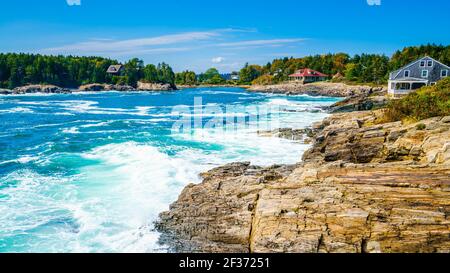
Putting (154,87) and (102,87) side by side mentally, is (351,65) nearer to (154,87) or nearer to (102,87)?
(154,87)

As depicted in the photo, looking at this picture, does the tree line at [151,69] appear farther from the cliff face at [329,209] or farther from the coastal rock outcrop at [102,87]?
the cliff face at [329,209]

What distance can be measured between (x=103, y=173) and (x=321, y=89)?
92.8 metres

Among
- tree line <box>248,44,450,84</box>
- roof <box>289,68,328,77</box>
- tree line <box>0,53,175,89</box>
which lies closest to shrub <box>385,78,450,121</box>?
tree line <box>248,44,450,84</box>

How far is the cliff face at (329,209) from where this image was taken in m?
10.9

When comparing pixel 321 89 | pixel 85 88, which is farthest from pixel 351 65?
pixel 85 88

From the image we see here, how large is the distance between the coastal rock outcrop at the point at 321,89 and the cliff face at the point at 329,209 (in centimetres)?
7310

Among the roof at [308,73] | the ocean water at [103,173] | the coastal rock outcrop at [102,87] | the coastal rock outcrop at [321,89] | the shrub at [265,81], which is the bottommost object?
the ocean water at [103,173]

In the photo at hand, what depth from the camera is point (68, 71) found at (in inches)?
5507

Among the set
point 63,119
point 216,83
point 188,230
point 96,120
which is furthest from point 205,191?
point 216,83

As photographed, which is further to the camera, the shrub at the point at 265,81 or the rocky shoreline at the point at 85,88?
the shrub at the point at 265,81

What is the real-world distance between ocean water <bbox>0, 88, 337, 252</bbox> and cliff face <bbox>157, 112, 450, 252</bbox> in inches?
73.4

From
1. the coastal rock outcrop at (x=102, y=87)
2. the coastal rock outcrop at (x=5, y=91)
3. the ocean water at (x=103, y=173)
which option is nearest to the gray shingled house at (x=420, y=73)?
the ocean water at (x=103, y=173)

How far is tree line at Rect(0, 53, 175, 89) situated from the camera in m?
126

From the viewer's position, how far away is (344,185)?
13680 millimetres
